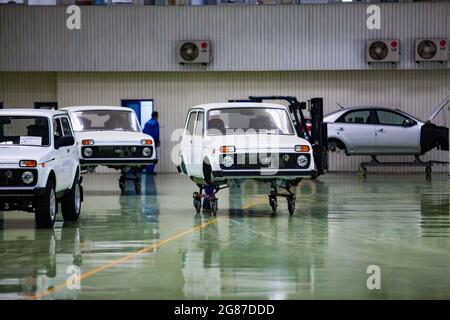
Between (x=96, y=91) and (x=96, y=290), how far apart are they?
23673 millimetres

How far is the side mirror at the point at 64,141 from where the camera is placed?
15.5m

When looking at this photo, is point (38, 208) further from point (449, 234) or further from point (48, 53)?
Result: point (48, 53)

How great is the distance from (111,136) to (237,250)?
32.6ft

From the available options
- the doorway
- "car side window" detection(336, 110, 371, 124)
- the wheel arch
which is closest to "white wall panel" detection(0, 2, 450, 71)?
the doorway

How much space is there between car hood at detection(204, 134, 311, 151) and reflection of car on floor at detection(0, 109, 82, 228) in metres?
2.33

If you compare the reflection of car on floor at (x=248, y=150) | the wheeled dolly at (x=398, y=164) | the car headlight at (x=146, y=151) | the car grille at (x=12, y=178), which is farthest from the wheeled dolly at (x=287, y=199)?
the wheeled dolly at (x=398, y=164)

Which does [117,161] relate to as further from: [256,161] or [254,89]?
[254,89]

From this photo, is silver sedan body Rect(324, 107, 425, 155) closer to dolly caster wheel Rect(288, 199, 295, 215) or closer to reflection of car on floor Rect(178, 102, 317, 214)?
reflection of car on floor Rect(178, 102, 317, 214)

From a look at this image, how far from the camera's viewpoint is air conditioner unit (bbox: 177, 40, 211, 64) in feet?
105

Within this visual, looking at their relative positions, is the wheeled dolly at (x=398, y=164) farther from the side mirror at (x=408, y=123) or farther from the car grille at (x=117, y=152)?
the car grille at (x=117, y=152)

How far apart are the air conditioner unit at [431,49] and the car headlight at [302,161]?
15910mm

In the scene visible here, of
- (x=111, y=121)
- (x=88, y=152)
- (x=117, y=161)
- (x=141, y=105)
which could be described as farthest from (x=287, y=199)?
(x=141, y=105)

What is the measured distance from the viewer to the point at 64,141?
15.6 metres
